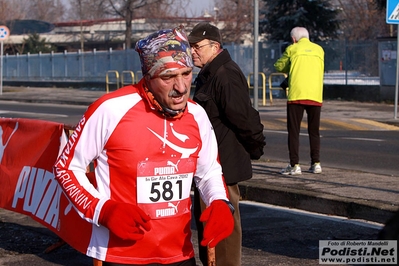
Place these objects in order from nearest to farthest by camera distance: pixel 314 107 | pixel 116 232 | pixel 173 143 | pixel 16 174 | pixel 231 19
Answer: pixel 116 232 < pixel 173 143 < pixel 16 174 < pixel 314 107 < pixel 231 19

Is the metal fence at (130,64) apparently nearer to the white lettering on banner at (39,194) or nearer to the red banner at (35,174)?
the red banner at (35,174)

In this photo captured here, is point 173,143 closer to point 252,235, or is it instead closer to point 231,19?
point 252,235

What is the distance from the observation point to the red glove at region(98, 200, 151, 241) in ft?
10.5

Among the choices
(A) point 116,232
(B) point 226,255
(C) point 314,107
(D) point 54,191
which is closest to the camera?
(A) point 116,232

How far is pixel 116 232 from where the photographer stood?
3.20m

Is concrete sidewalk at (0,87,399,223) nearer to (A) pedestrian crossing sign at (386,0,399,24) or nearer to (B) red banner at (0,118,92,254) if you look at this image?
(B) red banner at (0,118,92,254)

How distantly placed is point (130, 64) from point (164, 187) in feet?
118

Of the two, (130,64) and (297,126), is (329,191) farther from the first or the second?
(130,64)

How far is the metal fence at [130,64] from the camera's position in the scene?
28.0 m

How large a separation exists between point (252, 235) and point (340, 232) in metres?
0.81

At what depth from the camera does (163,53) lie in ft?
11.1

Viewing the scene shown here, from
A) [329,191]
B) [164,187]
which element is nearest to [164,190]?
[164,187]

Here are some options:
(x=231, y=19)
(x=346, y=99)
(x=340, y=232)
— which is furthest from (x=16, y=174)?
(x=231, y=19)

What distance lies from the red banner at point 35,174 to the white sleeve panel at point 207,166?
2.70 metres
